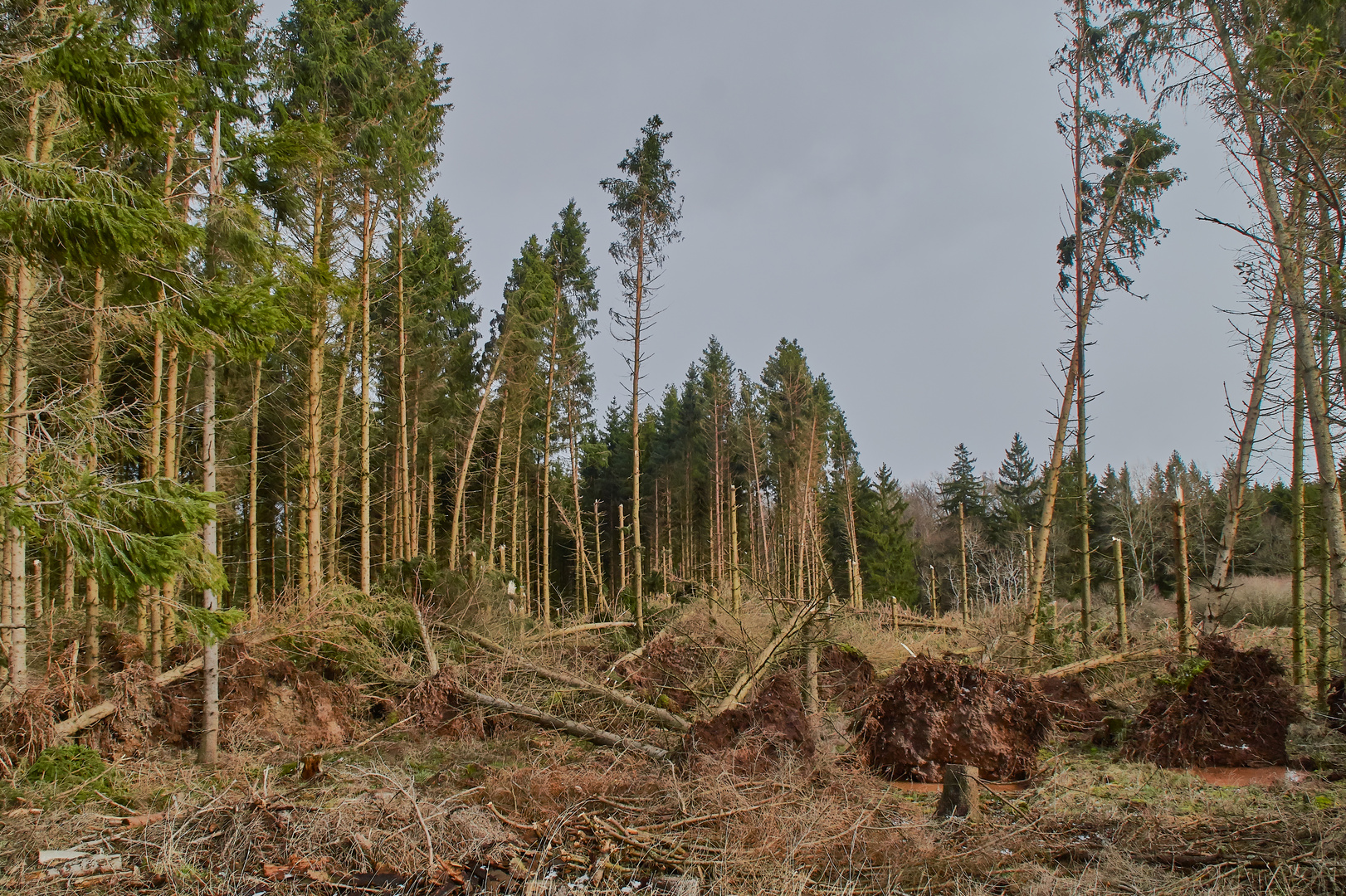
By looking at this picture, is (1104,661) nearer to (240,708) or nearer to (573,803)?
(573,803)

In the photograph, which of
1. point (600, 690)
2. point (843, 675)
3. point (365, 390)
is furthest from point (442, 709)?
point (365, 390)

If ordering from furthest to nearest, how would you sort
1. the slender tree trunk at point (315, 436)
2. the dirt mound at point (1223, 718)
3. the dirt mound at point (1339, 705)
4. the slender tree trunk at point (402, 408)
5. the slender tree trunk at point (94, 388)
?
the slender tree trunk at point (402, 408) < the slender tree trunk at point (315, 436) < the slender tree trunk at point (94, 388) < the dirt mound at point (1223, 718) < the dirt mound at point (1339, 705)

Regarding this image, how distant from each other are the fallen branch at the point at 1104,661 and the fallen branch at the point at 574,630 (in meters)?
6.29

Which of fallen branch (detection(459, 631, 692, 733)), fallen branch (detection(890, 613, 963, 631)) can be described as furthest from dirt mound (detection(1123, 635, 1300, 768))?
fallen branch (detection(890, 613, 963, 631))

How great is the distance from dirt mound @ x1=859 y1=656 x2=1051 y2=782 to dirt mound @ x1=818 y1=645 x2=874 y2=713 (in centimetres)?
194

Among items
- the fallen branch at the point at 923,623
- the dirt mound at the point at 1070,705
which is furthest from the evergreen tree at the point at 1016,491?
the dirt mound at the point at 1070,705

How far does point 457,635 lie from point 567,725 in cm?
350

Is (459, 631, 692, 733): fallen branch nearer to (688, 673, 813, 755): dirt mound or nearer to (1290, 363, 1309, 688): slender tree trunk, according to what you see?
(688, 673, 813, 755): dirt mound

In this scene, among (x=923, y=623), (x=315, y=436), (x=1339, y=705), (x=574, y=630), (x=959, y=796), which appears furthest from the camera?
(x=923, y=623)

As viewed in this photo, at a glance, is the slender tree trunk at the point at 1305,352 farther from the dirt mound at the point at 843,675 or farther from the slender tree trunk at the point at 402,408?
the slender tree trunk at the point at 402,408

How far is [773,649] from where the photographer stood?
7.76 m

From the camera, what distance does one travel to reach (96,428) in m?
5.98

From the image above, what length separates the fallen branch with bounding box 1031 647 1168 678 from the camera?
925 cm

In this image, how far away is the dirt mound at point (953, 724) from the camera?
6395mm
